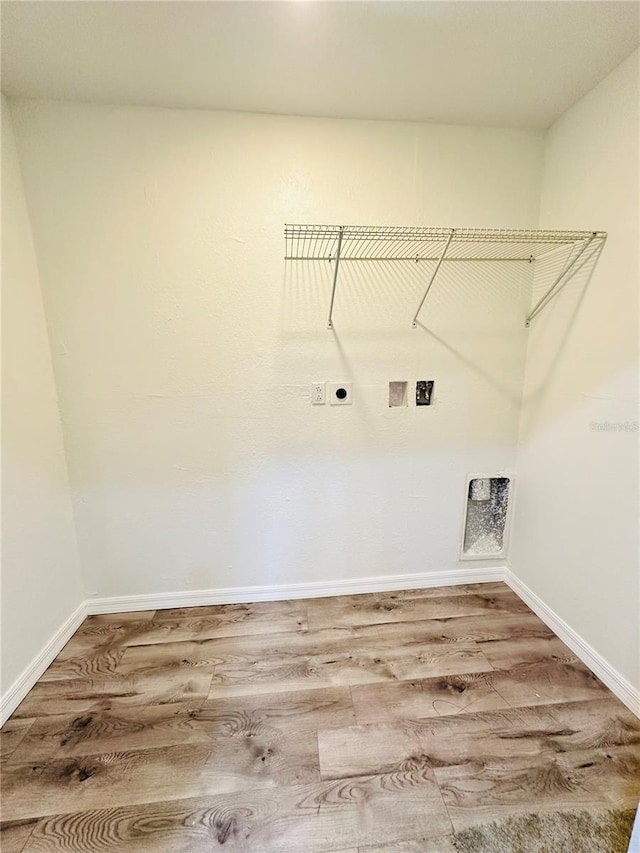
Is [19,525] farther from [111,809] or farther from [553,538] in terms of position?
[553,538]

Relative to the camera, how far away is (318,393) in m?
1.74

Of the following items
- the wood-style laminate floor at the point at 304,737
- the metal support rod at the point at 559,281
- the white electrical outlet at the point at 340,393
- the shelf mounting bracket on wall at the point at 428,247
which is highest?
the shelf mounting bracket on wall at the point at 428,247

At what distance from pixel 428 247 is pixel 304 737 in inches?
81.7

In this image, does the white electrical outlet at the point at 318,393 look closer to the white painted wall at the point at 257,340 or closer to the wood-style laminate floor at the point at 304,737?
the white painted wall at the point at 257,340

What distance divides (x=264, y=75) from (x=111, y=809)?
8.20 feet

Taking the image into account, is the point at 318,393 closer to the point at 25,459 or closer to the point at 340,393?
the point at 340,393

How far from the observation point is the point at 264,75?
1.32 metres

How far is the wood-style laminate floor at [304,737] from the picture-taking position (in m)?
0.99

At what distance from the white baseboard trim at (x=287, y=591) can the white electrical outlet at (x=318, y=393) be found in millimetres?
992

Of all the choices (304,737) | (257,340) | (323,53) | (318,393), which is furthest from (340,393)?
(304,737)

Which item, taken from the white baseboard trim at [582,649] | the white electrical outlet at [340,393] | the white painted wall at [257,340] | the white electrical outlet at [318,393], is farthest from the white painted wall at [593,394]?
the white electrical outlet at [318,393]

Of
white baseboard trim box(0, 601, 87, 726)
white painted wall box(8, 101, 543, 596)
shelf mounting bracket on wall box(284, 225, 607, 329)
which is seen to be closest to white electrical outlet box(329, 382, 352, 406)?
white painted wall box(8, 101, 543, 596)

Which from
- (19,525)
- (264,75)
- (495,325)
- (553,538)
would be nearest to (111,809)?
(19,525)

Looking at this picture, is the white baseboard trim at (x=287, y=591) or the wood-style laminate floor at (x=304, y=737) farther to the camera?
the white baseboard trim at (x=287, y=591)
